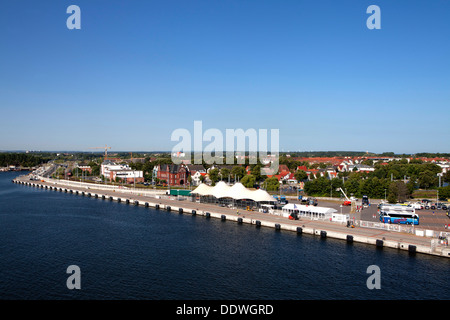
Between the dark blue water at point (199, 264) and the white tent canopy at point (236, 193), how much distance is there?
635 cm

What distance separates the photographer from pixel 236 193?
43125 millimetres

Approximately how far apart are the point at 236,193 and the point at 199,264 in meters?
20.3

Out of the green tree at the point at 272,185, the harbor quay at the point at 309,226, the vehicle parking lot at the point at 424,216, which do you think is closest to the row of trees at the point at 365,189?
the vehicle parking lot at the point at 424,216

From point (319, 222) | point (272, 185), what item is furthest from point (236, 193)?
point (272, 185)

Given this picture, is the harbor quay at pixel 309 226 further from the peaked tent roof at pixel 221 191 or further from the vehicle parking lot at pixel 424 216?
the vehicle parking lot at pixel 424 216

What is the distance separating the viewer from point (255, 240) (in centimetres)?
2964

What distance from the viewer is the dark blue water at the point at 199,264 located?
1886 centimetres

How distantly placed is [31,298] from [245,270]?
41.2 feet

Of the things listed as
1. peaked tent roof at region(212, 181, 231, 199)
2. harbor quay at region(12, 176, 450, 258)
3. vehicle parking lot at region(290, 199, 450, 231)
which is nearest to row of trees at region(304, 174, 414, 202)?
vehicle parking lot at region(290, 199, 450, 231)

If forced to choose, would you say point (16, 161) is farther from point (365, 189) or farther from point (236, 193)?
point (365, 189)

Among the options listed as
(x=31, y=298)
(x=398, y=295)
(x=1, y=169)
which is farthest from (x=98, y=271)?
(x=1, y=169)

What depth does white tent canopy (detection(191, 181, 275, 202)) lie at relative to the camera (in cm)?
4109

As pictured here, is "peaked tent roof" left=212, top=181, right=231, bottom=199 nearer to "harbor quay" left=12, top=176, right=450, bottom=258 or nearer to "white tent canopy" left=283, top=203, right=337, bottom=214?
"harbor quay" left=12, top=176, right=450, bottom=258
